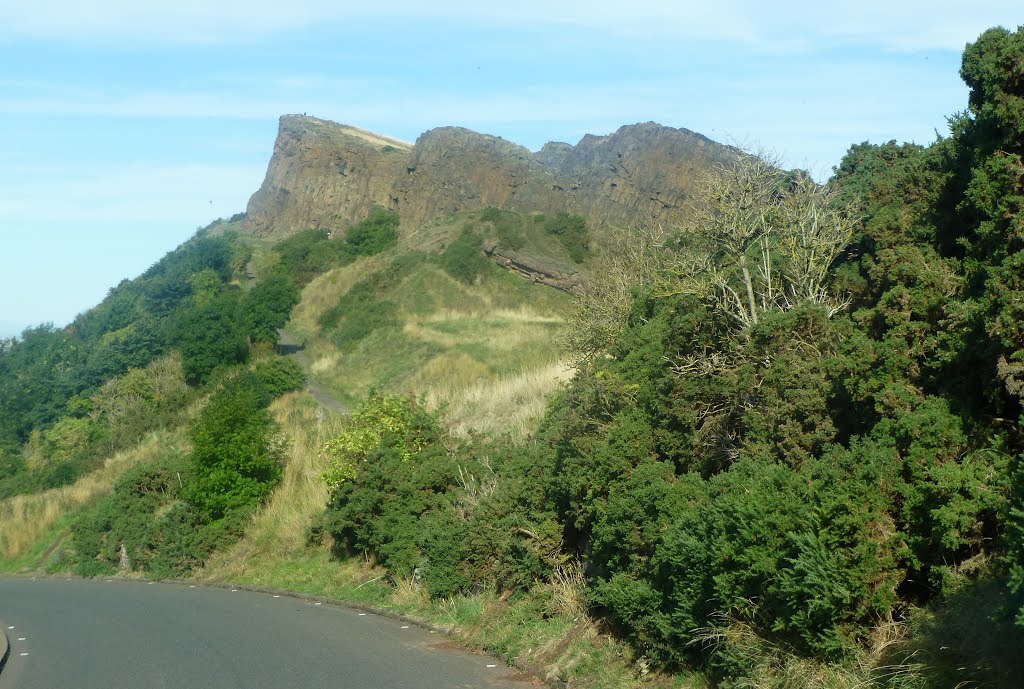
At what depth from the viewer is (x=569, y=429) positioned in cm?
1323

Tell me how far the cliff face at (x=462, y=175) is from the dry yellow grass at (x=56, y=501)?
78.1ft

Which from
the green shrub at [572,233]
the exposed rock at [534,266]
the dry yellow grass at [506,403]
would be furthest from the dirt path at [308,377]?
the green shrub at [572,233]

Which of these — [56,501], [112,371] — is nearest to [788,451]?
[56,501]

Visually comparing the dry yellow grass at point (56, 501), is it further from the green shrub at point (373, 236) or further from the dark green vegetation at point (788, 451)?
the green shrub at point (373, 236)

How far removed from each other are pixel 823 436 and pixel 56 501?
39.9m

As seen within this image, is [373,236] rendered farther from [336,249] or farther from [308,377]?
[308,377]

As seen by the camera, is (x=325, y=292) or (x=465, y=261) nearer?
(x=465, y=261)

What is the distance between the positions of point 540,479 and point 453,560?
2.35m

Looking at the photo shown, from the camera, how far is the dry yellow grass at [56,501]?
40219mm

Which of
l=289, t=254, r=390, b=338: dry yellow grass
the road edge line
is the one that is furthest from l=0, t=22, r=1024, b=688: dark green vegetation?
l=289, t=254, r=390, b=338: dry yellow grass

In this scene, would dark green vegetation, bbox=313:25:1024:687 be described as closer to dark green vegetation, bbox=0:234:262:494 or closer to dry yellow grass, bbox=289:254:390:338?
dark green vegetation, bbox=0:234:262:494

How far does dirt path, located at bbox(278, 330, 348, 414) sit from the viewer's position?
1736 inches

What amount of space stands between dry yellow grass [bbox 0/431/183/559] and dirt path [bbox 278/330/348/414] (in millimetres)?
6457

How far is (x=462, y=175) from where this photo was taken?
104062mm
